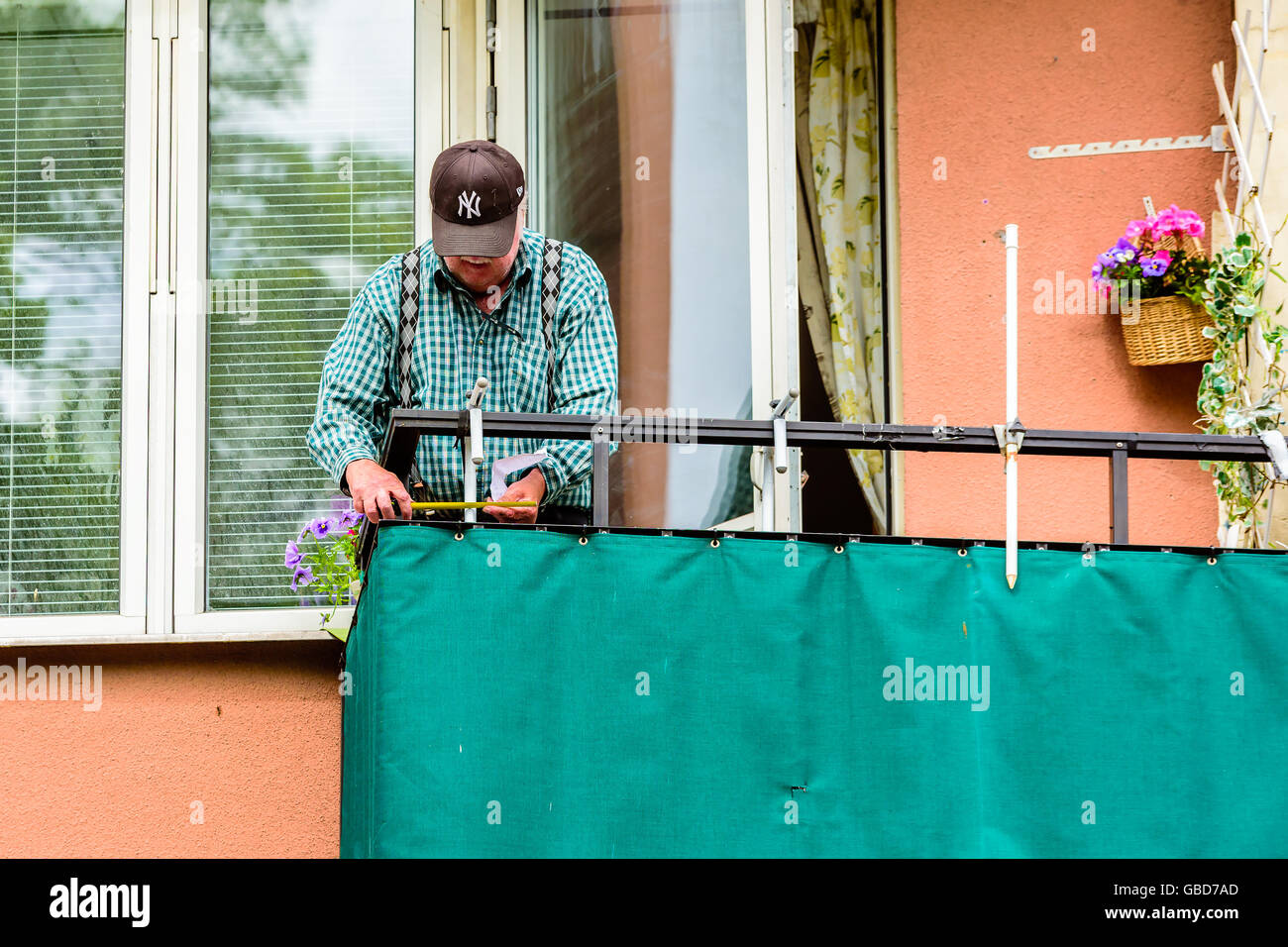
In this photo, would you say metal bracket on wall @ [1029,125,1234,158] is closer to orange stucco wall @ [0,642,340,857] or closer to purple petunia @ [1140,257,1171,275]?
purple petunia @ [1140,257,1171,275]

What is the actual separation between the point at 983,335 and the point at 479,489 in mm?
2449

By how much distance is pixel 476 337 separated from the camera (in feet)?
12.5

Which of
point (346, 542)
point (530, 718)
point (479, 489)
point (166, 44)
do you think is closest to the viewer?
point (530, 718)

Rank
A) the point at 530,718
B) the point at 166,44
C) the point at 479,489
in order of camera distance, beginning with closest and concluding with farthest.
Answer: the point at 530,718
the point at 479,489
the point at 166,44

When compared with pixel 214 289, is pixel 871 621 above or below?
below

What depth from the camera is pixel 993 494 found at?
5391 mm

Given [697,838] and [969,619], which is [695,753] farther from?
[969,619]

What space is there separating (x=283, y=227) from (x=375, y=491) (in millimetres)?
2323

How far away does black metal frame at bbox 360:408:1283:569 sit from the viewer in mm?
3211

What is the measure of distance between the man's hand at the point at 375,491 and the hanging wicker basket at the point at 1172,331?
9.43 ft

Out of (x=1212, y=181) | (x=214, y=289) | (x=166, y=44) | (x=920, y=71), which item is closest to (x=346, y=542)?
(x=214, y=289)

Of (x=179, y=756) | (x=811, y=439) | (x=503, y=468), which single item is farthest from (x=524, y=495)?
(x=179, y=756)

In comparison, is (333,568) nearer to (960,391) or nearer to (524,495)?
(524,495)

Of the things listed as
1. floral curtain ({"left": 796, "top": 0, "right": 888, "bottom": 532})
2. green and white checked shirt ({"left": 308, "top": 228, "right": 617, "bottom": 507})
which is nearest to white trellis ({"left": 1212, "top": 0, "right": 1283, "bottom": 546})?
floral curtain ({"left": 796, "top": 0, "right": 888, "bottom": 532})
